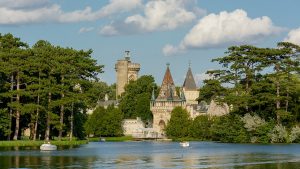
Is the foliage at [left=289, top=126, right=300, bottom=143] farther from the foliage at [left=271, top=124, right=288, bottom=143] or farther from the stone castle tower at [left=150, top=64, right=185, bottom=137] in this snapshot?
the stone castle tower at [left=150, top=64, right=185, bottom=137]

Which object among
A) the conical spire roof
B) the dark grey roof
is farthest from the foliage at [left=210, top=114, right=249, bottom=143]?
the dark grey roof

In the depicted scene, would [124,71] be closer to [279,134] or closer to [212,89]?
[212,89]

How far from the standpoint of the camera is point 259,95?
87438 millimetres

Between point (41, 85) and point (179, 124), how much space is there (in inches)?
2052

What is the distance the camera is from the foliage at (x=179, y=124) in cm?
12181

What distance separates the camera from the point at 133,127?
139 meters

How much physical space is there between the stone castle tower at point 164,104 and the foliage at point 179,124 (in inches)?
486

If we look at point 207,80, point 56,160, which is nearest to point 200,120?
Answer: point 207,80

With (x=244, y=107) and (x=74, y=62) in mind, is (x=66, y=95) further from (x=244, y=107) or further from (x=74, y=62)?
(x=244, y=107)

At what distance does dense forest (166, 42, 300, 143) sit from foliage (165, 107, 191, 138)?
2706 cm

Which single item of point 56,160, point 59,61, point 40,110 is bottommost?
point 56,160

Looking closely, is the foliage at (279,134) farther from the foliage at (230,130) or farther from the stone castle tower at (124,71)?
the stone castle tower at (124,71)

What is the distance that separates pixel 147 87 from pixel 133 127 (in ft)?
54.5

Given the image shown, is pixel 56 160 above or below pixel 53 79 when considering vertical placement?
below
